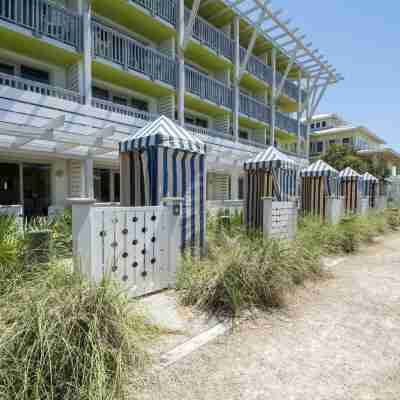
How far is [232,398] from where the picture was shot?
212 centimetres

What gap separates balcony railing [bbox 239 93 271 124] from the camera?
56.9ft

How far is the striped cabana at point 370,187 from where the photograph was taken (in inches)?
612

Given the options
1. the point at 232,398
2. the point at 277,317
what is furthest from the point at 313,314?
the point at 232,398

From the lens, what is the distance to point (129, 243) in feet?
12.6

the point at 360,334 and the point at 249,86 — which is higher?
the point at 249,86

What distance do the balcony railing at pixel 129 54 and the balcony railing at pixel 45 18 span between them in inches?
28.6

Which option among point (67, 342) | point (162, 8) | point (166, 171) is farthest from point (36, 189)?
point (67, 342)

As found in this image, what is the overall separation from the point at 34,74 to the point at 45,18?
197 centimetres

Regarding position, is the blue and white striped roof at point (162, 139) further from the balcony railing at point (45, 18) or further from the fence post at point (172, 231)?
the balcony railing at point (45, 18)

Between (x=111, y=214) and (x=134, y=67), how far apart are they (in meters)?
9.58

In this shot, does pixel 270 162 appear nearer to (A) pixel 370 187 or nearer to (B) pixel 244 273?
(B) pixel 244 273

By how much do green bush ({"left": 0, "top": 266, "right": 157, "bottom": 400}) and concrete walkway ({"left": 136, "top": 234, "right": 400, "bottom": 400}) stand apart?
14.0 inches

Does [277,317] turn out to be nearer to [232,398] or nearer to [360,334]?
[360,334]

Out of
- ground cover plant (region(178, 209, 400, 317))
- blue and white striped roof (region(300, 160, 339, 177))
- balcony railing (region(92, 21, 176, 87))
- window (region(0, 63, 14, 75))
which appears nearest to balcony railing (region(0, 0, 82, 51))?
balcony railing (region(92, 21, 176, 87))
